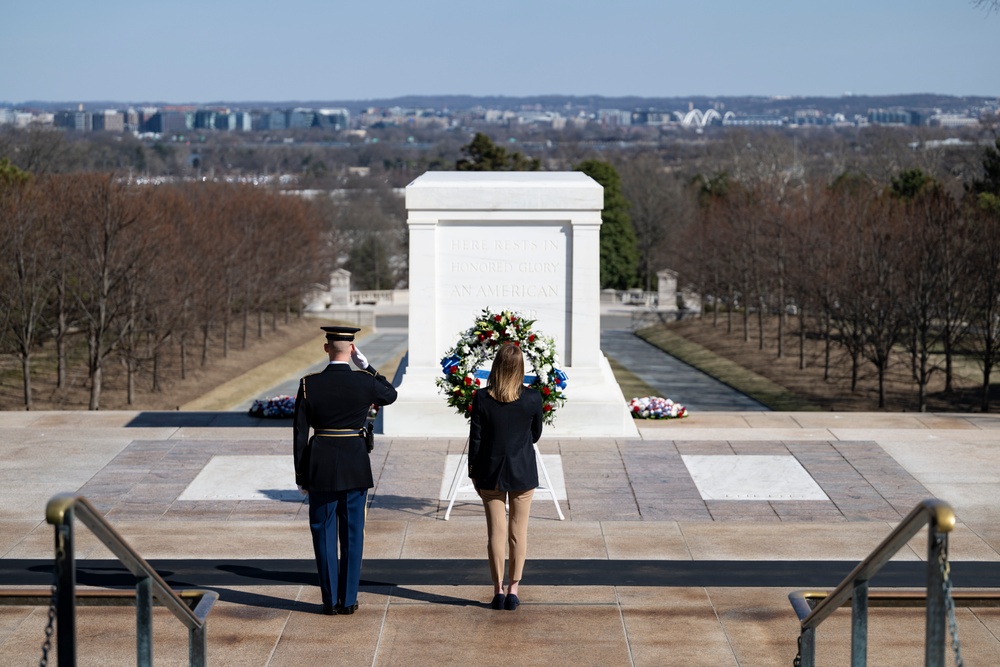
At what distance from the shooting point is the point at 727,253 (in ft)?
171

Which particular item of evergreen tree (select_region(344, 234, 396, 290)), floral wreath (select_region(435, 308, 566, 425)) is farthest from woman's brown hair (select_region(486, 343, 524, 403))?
evergreen tree (select_region(344, 234, 396, 290))

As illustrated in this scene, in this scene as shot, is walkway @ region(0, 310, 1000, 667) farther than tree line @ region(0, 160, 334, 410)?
No

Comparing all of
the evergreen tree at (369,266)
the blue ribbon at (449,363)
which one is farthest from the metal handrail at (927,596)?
the evergreen tree at (369,266)

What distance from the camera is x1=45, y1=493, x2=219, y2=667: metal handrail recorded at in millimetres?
4434

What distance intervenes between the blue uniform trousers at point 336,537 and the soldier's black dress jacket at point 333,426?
0.31ft

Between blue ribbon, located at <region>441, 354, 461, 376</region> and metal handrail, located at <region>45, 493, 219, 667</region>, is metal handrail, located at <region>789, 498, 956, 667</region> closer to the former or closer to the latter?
metal handrail, located at <region>45, 493, 219, 667</region>

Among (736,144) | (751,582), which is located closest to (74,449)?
(751,582)

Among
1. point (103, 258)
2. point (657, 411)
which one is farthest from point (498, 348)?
point (103, 258)

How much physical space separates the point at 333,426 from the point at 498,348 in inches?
122

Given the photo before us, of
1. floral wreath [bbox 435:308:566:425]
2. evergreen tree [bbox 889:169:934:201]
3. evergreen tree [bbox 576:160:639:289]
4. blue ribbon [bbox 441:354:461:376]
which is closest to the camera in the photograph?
floral wreath [bbox 435:308:566:425]

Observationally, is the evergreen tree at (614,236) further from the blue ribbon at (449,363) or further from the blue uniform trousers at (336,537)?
the blue uniform trousers at (336,537)

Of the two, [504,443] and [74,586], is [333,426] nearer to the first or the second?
[504,443]

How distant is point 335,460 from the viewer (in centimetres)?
773

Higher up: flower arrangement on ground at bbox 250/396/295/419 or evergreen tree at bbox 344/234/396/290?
flower arrangement on ground at bbox 250/396/295/419
